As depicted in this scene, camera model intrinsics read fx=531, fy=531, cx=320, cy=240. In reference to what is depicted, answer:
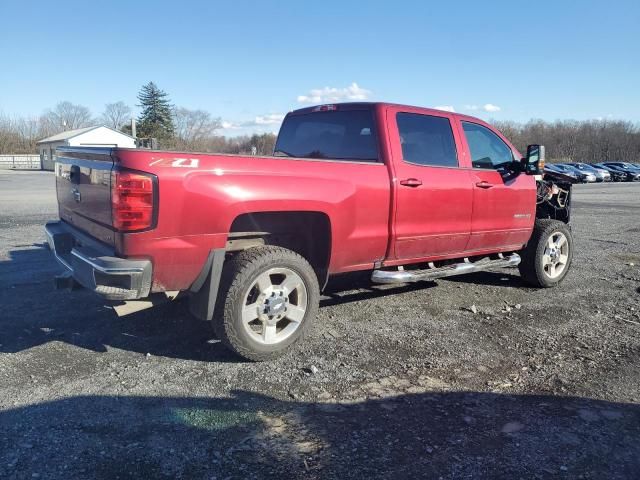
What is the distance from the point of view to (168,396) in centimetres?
352

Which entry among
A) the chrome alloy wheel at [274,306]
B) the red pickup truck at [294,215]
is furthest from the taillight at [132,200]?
the chrome alloy wheel at [274,306]

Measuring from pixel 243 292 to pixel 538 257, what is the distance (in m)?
4.04

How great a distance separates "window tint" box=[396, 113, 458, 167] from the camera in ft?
16.7

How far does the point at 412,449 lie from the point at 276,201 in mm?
2010

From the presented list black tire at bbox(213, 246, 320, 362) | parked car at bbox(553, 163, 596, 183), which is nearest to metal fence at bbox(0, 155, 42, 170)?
parked car at bbox(553, 163, 596, 183)

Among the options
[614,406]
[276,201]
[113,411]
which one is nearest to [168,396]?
[113,411]

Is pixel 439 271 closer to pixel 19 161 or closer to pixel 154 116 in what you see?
pixel 154 116

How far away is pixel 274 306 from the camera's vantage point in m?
4.18

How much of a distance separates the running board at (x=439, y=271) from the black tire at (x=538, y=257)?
22cm

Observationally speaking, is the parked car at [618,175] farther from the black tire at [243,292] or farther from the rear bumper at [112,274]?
the rear bumper at [112,274]

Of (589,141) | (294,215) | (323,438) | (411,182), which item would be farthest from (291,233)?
(589,141)

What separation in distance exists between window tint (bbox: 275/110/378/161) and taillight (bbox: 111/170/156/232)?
7.23ft

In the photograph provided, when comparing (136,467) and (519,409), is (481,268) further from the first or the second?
(136,467)

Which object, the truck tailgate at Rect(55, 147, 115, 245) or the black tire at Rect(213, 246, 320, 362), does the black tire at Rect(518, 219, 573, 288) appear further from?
the truck tailgate at Rect(55, 147, 115, 245)
